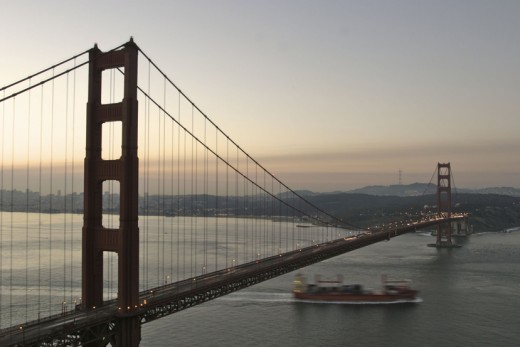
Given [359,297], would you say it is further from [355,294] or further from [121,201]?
[121,201]

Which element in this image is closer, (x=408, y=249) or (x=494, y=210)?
(x=408, y=249)

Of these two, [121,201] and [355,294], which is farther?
[355,294]

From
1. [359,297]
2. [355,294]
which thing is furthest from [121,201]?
[359,297]

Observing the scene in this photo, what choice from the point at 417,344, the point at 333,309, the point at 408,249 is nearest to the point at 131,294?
the point at 417,344

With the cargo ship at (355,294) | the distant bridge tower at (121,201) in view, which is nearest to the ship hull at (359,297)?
the cargo ship at (355,294)

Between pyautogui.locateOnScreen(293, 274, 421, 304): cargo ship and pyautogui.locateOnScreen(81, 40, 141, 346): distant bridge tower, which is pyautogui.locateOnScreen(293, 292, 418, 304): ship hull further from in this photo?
pyautogui.locateOnScreen(81, 40, 141, 346): distant bridge tower

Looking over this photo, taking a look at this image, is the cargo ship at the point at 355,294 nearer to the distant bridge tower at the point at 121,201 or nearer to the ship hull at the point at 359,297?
the ship hull at the point at 359,297

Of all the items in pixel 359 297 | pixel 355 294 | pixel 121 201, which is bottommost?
pixel 359 297

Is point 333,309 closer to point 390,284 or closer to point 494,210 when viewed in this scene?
point 390,284

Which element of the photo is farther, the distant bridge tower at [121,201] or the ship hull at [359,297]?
the ship hull at [359,297]
